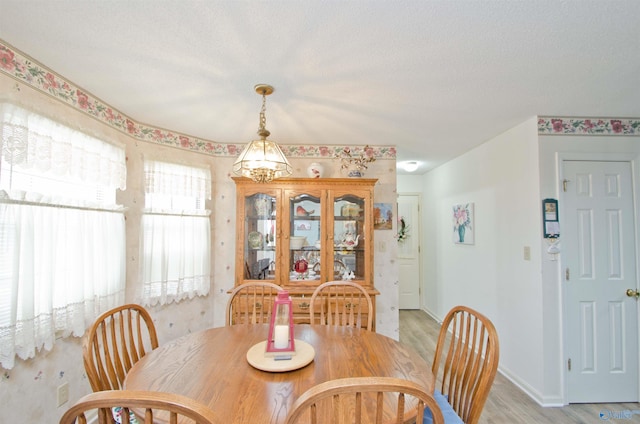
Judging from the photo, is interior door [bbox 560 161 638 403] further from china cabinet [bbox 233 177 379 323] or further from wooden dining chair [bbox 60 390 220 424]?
wooden dining chair [bbox 60 390 220 424]

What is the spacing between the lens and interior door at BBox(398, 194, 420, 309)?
493cm

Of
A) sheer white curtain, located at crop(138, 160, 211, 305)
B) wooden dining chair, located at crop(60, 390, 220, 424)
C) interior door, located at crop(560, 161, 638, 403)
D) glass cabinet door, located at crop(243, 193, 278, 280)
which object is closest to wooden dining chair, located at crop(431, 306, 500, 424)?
wooden dining chair, located at crop(60, 390, 220, 424)

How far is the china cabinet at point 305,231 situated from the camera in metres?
2.89

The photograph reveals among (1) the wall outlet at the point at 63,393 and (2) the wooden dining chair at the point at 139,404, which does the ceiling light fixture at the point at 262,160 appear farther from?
(1) the wall outlet at the point at 63,393

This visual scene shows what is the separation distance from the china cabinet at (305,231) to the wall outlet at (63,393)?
1.37m

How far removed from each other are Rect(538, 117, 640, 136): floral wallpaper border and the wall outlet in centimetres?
403

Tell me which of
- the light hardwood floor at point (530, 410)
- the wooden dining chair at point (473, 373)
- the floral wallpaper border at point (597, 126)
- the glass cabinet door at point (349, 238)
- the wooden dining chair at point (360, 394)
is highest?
the floral wallpaper border at point (597, 126)

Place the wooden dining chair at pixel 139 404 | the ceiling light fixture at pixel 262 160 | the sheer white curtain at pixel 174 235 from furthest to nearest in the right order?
the sheer white curtain at pixel 174 235, the ceiling light fixture at pixel 262 160, the wooden dining chair at pixel 139 404

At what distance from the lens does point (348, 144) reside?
324 centimetres

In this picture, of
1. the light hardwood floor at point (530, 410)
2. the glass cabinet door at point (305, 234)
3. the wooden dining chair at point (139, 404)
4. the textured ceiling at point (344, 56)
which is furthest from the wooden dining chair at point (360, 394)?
the glass cabinet door at point (305, 234)

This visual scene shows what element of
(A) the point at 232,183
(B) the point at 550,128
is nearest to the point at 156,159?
(A) the point at 232,183

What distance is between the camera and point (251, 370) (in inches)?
50.7

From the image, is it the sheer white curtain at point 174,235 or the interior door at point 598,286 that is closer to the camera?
the interior door at point 598,286

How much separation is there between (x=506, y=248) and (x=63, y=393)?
364cm
